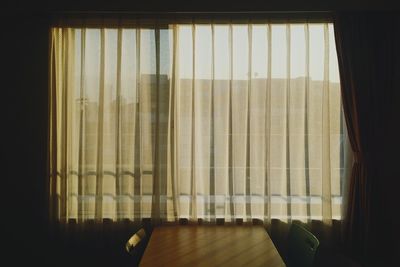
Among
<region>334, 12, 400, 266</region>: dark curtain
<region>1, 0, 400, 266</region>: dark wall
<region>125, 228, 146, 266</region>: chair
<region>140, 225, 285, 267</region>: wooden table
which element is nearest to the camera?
<region>140, 225, 285, 267</region>: wooden table

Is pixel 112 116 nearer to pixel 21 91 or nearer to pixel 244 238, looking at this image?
pixel 21 91

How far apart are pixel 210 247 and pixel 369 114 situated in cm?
147

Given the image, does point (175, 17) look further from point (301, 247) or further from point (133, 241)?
point (301, 247)

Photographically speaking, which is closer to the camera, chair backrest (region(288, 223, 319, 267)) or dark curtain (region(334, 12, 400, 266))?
chair backrest (region(288, 223, 319, 267))

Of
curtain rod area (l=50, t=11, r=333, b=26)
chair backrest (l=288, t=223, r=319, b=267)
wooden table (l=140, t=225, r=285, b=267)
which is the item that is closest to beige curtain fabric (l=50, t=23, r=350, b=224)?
curtain rod area (l=50, t=11, r=333, b=26)

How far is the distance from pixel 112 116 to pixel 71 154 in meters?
0.42

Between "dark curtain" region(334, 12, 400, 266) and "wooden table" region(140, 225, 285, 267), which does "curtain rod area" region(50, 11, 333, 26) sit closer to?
"dark curtain" region(334, 12, 400, 266)

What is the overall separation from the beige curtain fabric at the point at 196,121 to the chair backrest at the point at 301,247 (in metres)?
0.34

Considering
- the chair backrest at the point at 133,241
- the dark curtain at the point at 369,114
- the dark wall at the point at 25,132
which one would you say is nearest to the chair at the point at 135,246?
the chair backrest at the point at 133,241

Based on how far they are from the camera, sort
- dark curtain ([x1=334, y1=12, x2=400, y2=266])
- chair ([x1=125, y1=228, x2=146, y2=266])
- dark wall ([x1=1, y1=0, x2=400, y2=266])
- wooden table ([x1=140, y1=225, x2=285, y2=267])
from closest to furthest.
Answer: wooden table ([x1=140, y1=225, x2=285, y2=267])
chair ([x1=125, y1=228, x2=146, y2=266])
dark curtain ([x1=334, y1=12, x2=400, y2=266])
dark wall ([x1=1, y1=0, x2=400, y2=266])

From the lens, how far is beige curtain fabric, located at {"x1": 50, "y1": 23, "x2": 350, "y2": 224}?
226 centimetres

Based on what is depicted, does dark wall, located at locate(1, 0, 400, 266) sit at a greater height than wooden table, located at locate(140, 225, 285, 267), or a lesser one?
greater

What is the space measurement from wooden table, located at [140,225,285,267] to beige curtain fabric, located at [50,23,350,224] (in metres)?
0.19

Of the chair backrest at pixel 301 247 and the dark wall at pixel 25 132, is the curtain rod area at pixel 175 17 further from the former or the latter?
the chair backrest at pixel 301 247
